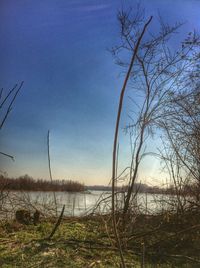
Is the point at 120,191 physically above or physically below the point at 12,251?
above

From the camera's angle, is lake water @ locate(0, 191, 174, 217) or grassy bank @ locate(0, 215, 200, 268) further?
lake water @ locate(0, 191, 174, 217)

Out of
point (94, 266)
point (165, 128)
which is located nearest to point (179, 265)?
point (94, 266)

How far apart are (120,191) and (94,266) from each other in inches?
61.3

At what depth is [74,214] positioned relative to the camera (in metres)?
3.88

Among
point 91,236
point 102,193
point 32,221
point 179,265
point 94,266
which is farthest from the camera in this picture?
point 102,193

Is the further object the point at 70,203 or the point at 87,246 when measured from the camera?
the point at 70,203

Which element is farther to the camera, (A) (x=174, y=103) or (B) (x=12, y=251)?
(A) (x=174, y=103)

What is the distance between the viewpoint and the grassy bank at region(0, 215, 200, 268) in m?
2.13

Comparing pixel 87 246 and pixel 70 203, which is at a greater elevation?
pixel 70 203

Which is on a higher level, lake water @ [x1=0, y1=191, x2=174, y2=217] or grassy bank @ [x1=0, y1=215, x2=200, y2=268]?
lake water @ [x1=0, y1=191, x2=174, y2=217]

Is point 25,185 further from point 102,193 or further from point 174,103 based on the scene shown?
point 174,103

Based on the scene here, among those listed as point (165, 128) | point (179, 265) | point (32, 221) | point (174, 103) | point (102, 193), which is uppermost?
point (174, 103)

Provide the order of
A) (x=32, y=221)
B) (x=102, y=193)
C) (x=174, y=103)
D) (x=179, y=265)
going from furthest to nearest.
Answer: (x=174, y=103) → (x=102, y=193) → (x=32, y=221) → (x=179, y=265)

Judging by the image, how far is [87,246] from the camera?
2.44m
